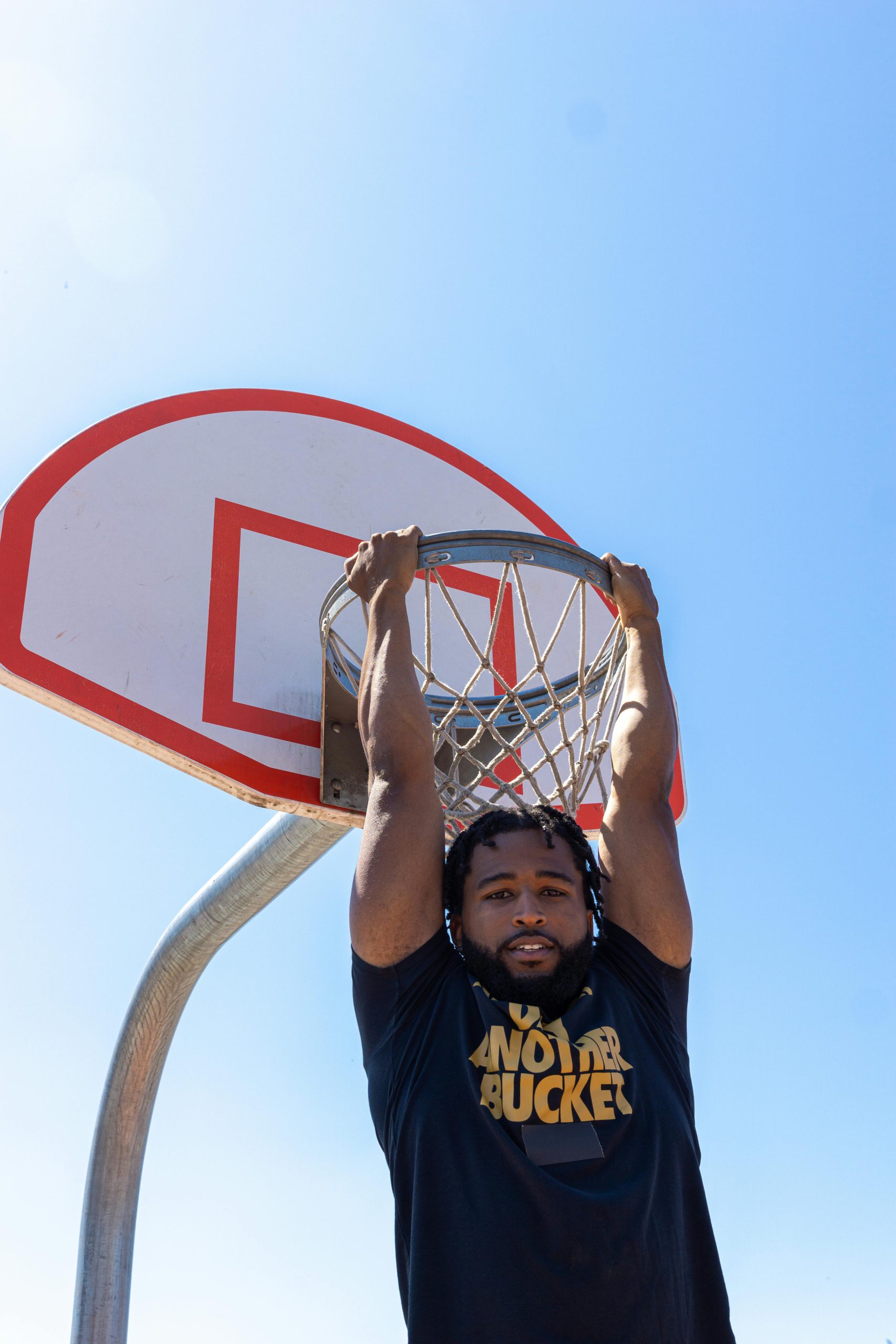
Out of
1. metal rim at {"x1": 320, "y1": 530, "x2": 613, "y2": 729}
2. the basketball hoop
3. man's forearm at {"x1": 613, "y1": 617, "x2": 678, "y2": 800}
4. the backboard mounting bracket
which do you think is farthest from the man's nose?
the backboard mounting bracket

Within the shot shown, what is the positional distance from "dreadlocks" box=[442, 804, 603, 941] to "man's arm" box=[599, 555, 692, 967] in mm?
54

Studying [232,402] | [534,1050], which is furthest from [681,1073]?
[232,402]

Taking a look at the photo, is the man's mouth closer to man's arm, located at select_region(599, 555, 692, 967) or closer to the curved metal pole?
man's arm, located at select_region(599, 555, 692, 967)

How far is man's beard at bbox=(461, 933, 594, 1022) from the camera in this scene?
7.20 feet

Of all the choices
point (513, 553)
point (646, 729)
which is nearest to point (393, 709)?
point (646, 729)

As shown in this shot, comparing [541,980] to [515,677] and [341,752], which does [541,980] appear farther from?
[515,677]

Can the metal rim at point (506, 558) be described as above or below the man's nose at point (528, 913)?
above

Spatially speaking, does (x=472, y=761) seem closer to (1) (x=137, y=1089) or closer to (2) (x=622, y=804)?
(2) (x=622, y=804)

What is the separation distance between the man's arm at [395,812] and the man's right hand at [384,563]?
14cm

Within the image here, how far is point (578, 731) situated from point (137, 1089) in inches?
78.9

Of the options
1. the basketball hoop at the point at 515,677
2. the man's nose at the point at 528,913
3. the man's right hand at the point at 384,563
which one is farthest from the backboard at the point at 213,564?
the man's nose at the point at 528,913

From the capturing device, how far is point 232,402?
165 inches

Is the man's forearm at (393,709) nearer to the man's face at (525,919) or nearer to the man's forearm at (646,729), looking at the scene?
the man's face at (525,919)

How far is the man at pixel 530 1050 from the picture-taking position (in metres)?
1.83
